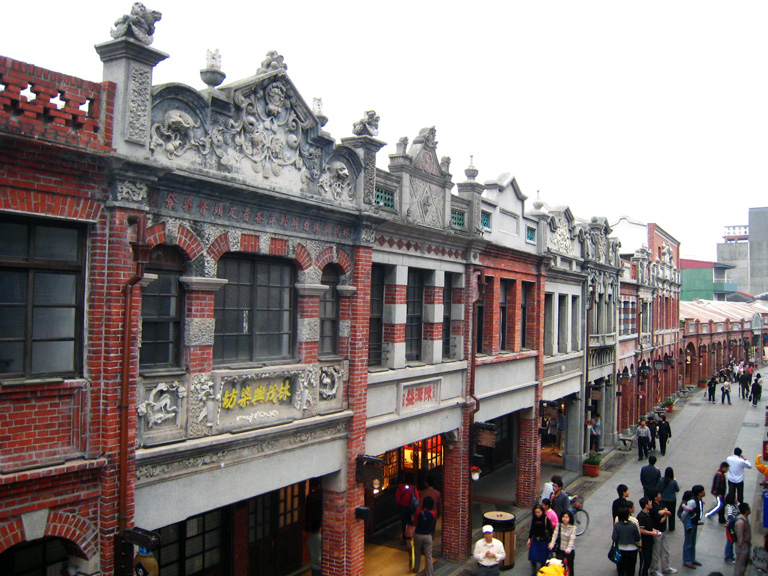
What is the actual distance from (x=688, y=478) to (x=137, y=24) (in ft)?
74.7

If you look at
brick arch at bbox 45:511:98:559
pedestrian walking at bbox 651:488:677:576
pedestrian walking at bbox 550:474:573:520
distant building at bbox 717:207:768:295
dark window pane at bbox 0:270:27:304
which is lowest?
pedestrian walking at bbox 651:488:677:576

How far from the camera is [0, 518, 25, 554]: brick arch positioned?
276 inches

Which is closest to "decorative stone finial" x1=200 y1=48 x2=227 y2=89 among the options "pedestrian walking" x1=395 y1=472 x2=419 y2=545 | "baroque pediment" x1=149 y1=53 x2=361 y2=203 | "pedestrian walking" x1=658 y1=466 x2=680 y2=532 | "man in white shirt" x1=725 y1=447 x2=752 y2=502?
"baroque pediment" x1=149 y1=53 x2=361 y2=203

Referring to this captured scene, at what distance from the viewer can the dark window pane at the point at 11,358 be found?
7.28 metres

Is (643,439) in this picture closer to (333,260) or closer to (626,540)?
(626,540)

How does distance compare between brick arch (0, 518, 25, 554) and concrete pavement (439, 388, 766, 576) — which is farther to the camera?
concrete pavement (439, 388, 766, 576)

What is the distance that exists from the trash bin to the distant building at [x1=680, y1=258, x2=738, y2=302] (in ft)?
250

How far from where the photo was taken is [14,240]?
737 centimetres

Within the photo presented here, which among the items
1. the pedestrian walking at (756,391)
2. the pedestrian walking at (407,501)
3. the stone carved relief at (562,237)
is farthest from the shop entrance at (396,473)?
the pedestrian walking at (756,391)

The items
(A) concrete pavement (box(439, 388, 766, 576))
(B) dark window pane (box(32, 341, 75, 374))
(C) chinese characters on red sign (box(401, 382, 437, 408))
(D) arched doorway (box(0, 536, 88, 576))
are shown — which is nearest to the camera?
(B) dark window pane (box(32, 341, 75, 374))

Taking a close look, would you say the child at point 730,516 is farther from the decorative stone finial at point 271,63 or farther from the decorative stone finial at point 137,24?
the decorative stone finial at point 137,24

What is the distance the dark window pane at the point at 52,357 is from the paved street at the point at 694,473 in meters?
11.3

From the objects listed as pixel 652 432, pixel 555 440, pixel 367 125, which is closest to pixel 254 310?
pixel 367 125

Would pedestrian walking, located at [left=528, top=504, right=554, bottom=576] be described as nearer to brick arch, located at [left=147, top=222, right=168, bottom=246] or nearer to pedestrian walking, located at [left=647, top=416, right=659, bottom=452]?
brick arch, located at [left=147, top=222, right=168, bottom=246]
